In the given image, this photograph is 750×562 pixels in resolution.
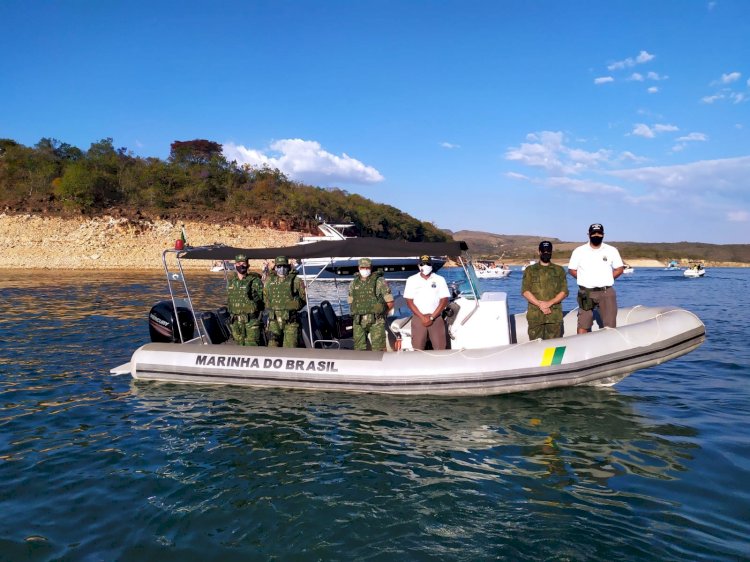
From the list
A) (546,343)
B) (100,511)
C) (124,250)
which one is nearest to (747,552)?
(546,343)

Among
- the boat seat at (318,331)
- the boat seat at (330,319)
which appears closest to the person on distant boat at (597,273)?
the boat seat at (318,331)

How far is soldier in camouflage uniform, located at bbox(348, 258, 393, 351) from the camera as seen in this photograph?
302 inches

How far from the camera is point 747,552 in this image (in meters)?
3.63

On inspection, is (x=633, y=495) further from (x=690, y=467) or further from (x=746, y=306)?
(x=746, y=306)

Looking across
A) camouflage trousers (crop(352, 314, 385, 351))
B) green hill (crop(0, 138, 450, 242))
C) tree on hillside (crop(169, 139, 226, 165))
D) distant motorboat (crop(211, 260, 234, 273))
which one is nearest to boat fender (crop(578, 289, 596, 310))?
camouflage trousers (crop(352, 314, 385, 351))

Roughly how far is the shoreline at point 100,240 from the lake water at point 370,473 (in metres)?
40.2

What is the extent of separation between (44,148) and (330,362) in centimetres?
6670

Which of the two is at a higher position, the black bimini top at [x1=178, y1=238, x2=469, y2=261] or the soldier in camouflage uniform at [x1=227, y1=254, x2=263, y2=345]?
the black bimini top at [x1=178, y1=238, x2=469, y2=261]

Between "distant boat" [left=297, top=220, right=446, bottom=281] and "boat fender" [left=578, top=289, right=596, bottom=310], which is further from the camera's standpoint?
"distant boat" [left=297, top=220, right=446, bottom=281]

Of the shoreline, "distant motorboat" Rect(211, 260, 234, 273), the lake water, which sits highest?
the shoreline

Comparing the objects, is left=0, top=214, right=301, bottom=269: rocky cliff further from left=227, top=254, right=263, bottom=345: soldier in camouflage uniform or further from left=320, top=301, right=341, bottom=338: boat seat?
left=227, top=254, right=263, bottom=345: soldier in camouflage uniform

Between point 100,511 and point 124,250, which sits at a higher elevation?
point 124,250

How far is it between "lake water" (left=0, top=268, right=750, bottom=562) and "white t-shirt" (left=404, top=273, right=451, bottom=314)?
52.8 inches

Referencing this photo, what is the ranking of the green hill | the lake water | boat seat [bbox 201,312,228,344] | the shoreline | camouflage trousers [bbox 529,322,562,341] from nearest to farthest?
the lake water
camouflage trousers [bbox 529,322,562,341]
boat seat [bbox 201,312,228,344]
the shoreline
the green hill
